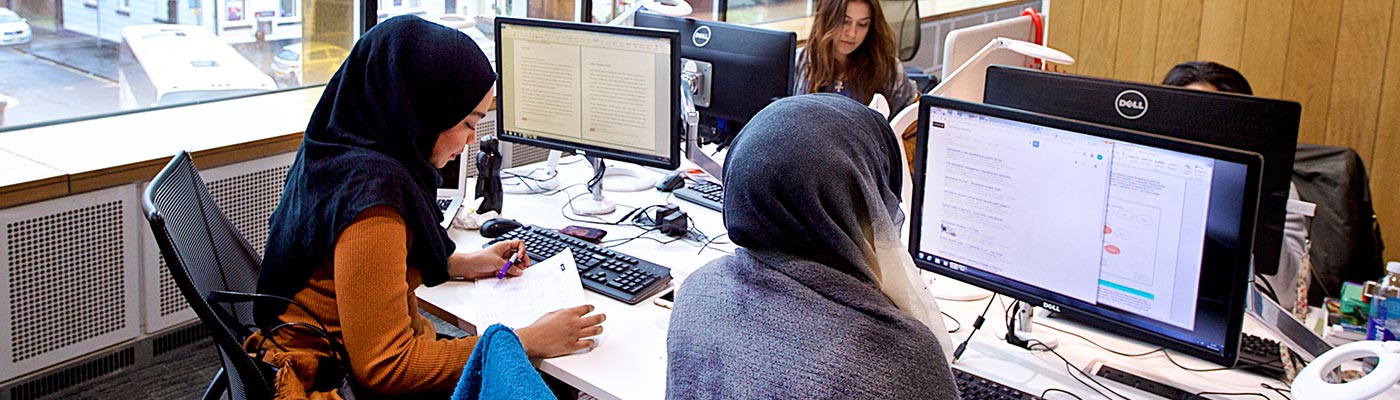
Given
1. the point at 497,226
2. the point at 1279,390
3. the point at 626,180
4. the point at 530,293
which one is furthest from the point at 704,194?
the point at 1279,390

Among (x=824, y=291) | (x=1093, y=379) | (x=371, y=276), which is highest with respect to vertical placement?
(x=824, y=291)

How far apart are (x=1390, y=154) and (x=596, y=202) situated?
86.4 inches

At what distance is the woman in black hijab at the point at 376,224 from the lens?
168 centimetres

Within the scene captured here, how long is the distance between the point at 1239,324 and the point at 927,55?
4989 mm

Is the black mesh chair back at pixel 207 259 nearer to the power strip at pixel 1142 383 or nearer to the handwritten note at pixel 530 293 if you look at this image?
the handwritten note at pixel 530 293

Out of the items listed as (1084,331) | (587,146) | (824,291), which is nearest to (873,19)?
(587,146)

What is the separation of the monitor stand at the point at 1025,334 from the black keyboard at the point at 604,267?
0.63 metres

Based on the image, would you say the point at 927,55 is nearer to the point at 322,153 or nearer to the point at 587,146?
the point at 587,146

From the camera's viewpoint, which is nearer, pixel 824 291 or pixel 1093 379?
pixel 824 291

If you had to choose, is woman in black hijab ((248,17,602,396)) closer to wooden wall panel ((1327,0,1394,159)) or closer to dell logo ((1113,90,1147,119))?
dell logo ((1113,90,1147,119))

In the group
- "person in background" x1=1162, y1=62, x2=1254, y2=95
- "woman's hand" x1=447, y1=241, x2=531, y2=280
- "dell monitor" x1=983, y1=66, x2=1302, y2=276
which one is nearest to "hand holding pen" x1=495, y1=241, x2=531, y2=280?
"woman's hand" x1=447, y1=241, x2=531, y2=280

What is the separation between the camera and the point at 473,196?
2.66 metres

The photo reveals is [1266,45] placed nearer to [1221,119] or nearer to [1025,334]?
[1221,119]

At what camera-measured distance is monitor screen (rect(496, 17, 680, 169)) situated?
2475mm
